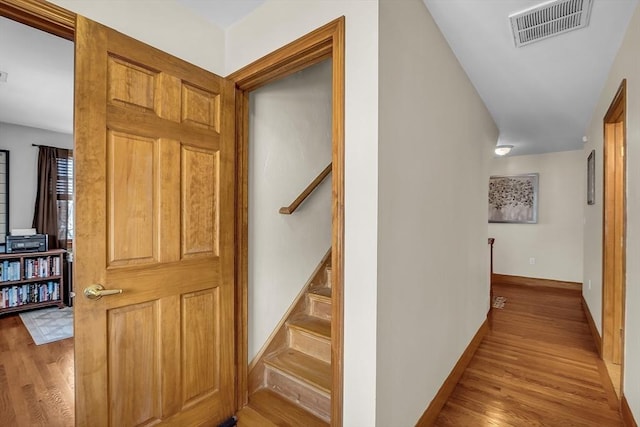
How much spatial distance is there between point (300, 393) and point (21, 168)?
4.73 metres

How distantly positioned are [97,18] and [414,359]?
2.17 m

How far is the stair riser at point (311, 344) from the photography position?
80.5 inches

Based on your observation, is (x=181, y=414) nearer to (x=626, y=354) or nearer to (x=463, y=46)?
(x=626, y=354)

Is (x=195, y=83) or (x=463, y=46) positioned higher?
(x=463, y=46)

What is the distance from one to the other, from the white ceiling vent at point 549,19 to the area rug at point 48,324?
4.61m

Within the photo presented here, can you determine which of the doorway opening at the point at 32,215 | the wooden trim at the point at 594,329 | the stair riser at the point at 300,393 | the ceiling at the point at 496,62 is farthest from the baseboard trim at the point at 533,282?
the doorway opening at the point at 32,215

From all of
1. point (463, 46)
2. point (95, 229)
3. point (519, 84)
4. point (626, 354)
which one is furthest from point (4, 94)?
point (626, 354)

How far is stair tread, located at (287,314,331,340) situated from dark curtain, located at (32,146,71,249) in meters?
4.09

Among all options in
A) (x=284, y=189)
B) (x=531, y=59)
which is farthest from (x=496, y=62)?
(x=284, y=189)

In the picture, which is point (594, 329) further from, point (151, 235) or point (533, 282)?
point (151, 235)

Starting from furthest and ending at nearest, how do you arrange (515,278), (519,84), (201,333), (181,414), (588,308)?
(515,278)
(588,308)
(519,84)
(201,333)
(181,414)

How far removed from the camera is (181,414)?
5.03 feet

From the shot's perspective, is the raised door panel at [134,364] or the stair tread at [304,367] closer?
the raised door panel at [134,364]

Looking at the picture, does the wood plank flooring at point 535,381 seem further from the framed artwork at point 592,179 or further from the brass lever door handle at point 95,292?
the brass lever door handle at point 95,292
